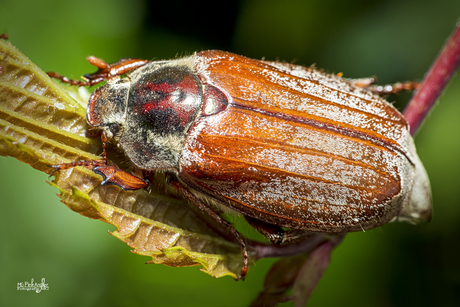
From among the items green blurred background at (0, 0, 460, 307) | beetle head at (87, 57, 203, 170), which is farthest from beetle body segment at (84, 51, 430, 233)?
green blurred background at (0, 0, 460, 307)

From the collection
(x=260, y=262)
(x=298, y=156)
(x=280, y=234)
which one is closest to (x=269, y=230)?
(x=280, y=234)

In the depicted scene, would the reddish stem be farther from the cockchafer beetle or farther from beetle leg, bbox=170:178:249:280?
beetle leg, bbox=170:178:249:280

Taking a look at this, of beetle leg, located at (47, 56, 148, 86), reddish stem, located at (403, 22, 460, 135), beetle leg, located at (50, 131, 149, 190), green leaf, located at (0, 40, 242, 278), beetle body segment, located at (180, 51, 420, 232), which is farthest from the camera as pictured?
reddish stem, located at (403, 22, 460, 135)

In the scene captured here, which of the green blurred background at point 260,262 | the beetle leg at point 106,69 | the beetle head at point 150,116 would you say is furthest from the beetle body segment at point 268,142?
the green blurred background at point 260,262

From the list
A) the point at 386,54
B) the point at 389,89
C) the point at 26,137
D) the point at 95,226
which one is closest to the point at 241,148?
the point at 26,137

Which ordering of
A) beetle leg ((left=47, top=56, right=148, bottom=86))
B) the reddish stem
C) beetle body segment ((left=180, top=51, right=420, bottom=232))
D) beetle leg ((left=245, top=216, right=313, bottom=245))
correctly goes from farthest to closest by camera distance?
the reddish stem → beetle leg ((left=47, top=56, right=148, bottom=86)) → beetle leg ((left=245, top=216, right=313, bottom=245)) → beetle body segment ((left=180, top=51, right=420, bottom=232))

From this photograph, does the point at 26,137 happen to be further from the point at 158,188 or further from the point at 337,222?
the point at 337,222

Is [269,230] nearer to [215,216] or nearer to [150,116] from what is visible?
[215,216]
